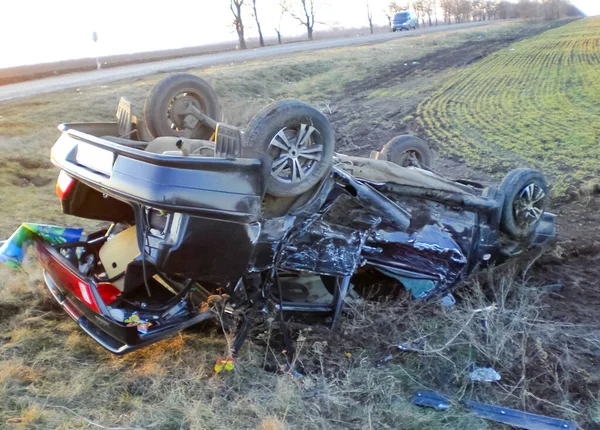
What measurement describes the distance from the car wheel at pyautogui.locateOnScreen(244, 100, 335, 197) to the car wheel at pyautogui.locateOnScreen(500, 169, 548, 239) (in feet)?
5.37

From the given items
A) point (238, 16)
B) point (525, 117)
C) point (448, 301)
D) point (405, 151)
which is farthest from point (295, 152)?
point (238, 16)

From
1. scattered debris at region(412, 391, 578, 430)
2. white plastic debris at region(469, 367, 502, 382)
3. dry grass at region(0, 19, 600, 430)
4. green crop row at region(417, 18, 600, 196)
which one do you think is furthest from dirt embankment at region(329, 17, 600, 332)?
scattered debris at region(412, 391, 578, 430)

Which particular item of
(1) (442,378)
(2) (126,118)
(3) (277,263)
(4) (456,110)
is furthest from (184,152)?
(4) (456,110)

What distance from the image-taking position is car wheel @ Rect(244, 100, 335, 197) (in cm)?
284

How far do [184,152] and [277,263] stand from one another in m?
0.81

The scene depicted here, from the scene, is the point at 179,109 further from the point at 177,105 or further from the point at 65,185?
the point at 65,185

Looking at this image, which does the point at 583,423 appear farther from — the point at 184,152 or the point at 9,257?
the point at 9,257

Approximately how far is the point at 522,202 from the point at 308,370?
2.09m

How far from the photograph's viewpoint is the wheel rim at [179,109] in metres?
3.86

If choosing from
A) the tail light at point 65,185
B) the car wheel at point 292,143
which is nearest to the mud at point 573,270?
the car wheel at point 292,143

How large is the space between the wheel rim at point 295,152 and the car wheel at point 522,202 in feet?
5.62

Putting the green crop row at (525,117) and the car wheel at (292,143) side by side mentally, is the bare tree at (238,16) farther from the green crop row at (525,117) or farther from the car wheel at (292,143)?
the car wheel at (292,143)

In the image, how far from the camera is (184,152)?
8.91ft

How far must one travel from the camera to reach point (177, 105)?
3883mm
